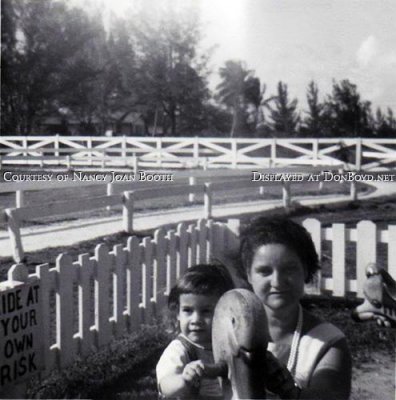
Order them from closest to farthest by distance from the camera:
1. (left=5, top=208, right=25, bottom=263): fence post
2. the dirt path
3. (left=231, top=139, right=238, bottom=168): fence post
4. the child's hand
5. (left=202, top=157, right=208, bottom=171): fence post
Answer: the child's hand → the dirt path → (left=231, top=139, right=238, bottom=168): fence post → (left=5, top=208, right=25, bottom=263): fence post → (left=202, top=157, right=208, bottom=171): fence post

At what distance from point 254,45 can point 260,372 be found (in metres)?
0.98

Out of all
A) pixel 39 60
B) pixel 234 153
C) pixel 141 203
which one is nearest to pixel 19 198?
pixel 141 203

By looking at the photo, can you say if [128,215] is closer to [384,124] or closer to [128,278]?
[128,278]

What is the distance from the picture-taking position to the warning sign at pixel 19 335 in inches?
52.3

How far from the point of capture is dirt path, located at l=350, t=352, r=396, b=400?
1.65 meters

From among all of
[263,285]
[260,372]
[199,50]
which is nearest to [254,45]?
[199,50]

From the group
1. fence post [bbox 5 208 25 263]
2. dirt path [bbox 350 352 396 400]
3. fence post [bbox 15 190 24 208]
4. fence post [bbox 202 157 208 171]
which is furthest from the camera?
fence post [bbox 15 190 24 208]

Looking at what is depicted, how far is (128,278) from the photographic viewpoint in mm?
2193

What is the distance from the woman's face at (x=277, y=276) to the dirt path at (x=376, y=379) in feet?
2.85

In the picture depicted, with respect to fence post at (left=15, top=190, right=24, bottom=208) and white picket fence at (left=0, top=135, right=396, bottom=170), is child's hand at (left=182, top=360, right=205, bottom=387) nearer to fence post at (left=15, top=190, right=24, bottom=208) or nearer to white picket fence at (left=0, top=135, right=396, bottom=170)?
white picket fence at (left=0, top=135, right=396, bottom=170)

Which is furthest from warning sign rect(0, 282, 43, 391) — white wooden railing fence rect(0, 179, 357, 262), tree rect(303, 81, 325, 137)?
white wooden railing fence rect(0, 179, 357, 262)

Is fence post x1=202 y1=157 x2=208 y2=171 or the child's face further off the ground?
fence post x1=202 y1=157 x2=208 y2=171

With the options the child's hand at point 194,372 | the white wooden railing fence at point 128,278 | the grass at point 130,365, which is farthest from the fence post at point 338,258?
the child's hand at point 194,372

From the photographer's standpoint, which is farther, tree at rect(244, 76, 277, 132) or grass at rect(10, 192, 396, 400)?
grass at rect(10, 192, 396, 400)
